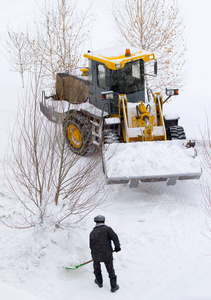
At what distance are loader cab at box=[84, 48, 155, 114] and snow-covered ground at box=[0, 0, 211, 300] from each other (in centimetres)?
231

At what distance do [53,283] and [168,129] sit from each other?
508 cm

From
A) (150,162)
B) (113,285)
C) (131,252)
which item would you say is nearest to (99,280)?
(113,285)

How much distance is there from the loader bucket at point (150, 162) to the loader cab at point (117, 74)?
1.44m

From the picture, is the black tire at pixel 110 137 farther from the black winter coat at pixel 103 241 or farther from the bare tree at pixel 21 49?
the bare tree at pixel 21 49

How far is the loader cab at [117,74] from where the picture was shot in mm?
10008

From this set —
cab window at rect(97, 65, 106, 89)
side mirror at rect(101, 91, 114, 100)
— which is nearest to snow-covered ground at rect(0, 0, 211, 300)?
side mirror at rect(101, 91, 114, 100)

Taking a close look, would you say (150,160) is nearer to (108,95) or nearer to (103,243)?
(108,95)

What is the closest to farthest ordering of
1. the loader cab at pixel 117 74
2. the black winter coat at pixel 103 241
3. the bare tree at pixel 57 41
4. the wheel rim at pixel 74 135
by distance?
the black winter coat at pixel 103 241, the loader cab at pixel 117 74, the wheel rim at pixel 74 135, the bare tree at pixel 57 41

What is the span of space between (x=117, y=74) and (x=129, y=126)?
130cm

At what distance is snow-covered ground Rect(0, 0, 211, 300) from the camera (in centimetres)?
684

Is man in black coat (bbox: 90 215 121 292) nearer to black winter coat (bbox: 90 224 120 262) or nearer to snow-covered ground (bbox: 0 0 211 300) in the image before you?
black winter coat (bbox: 90 224 120 262)

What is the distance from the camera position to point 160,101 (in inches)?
410

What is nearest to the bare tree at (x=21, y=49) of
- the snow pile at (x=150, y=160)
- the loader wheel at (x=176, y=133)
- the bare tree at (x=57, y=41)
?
the bare tree at (x=57, y=41)

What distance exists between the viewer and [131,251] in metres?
7.97
